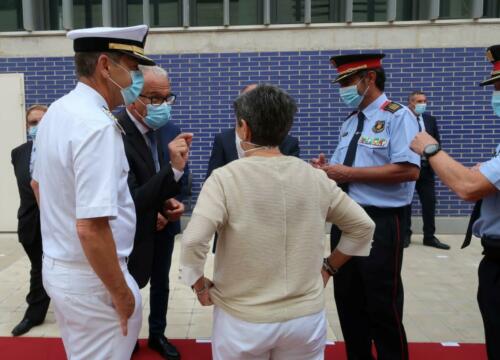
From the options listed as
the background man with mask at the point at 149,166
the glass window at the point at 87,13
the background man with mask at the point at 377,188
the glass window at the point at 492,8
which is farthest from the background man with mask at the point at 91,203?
the glass window at the point at 492,8

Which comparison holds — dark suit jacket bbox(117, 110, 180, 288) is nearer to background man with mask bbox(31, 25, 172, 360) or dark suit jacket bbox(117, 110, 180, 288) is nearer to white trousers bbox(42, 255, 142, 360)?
background man with mask bbox(31, 25, 172, 360)

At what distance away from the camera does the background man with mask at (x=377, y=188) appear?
104 inches

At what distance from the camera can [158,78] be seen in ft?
8.68

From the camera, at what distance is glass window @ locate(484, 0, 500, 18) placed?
21.7ft

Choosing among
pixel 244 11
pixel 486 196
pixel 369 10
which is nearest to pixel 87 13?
pixel 244 11

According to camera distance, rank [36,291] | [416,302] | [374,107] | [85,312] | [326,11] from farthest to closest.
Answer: [326,11] → [416,302] → [36,291] → [374,107] → [85,312]

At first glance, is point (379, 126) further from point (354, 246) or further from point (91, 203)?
point (91, 203)

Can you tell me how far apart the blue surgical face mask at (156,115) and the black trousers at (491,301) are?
182cm

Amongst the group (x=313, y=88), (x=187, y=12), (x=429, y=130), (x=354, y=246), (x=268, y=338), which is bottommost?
(x=268, y=338)

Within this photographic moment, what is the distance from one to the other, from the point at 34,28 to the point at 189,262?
6.24 metres

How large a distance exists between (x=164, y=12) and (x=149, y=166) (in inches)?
189

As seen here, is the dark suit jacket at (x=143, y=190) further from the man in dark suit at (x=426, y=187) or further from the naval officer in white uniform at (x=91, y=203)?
the man in dark suit at (x=426, y=187)

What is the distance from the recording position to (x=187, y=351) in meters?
3.33

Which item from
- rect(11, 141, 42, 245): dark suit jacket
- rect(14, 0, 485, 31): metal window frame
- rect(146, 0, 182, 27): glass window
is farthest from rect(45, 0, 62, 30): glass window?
rect(11, 141, 42, 245): dark suit jacket
